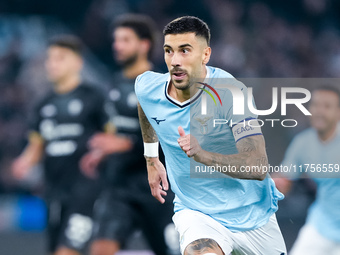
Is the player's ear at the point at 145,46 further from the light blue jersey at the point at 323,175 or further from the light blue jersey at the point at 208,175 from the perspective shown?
the light blue jersey at the point at 208,175

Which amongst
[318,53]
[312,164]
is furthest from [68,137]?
[318,53]

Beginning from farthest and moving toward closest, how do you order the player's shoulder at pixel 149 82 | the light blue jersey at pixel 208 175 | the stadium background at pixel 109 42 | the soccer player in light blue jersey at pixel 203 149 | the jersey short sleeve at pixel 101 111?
1. the stadium background at pixel 109 42
2. the jersey short sleeve at pixel 101 111
3. the player's shoulder at pixel 149 82
4. the light blue jersey at pixel 208 175
5. the soccer player in light blue jersey at pixel 203 149

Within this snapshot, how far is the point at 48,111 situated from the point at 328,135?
2.95 metres

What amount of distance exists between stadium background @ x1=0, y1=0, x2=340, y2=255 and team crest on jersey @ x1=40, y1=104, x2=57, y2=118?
14.5 feet

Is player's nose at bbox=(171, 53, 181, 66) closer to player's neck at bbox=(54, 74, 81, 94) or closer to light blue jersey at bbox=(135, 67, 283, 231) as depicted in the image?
light blue jersey at bbox=(135, 67, 283, 231)

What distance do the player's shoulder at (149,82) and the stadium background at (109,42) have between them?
6.94m

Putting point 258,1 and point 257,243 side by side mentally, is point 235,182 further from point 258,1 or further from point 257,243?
point 258,1

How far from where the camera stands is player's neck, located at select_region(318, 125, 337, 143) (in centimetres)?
632

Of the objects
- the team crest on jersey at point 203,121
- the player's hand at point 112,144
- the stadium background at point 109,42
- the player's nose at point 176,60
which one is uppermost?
the player's nose at point 176,60

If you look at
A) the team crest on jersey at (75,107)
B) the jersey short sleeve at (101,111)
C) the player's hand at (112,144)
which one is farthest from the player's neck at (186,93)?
the team crest on jersey at (75,107)

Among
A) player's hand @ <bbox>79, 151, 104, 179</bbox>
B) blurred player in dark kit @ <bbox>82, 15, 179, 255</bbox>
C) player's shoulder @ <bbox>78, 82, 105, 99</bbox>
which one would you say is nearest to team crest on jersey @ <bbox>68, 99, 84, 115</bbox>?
player's shoulder @ <bbox>78, 82, 105, 99</bbox>

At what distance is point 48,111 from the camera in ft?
23.1

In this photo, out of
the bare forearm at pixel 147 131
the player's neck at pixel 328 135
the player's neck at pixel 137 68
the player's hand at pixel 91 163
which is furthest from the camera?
the player's hand at pixel 91 163

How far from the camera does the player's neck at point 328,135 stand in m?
6.32
